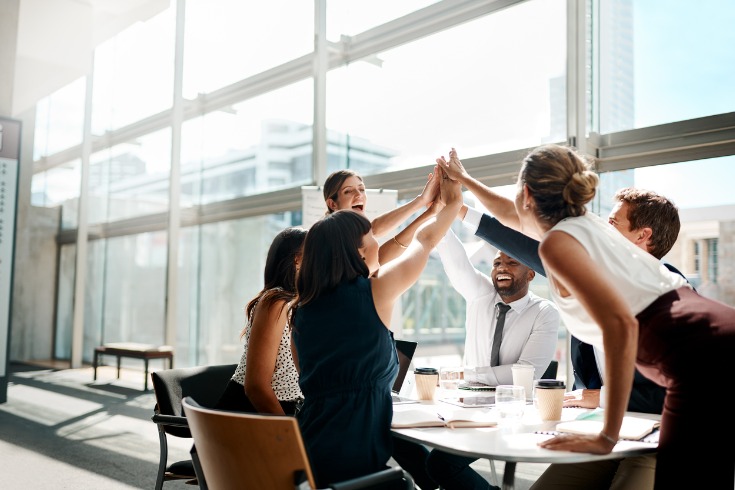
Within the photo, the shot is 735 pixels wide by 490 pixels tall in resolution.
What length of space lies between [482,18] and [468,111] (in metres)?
0.78

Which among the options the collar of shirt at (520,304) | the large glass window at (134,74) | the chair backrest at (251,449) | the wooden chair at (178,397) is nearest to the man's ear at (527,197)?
the chair backrest at (251,449)

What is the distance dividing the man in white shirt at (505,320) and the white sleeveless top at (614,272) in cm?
120

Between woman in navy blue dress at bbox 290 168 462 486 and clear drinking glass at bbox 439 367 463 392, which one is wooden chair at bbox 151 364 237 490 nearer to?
woman in navy blue dress at bbox 290 168 462 486

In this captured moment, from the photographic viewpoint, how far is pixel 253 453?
137 cm

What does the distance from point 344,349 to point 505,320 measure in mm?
1575

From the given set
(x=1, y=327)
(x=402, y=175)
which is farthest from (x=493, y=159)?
(x=1, y=327)

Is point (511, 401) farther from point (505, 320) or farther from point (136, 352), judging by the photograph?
point (136, 352)

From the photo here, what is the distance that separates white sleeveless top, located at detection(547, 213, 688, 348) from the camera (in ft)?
4.81

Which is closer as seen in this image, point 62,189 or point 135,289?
point 62,189

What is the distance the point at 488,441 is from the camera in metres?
1.57

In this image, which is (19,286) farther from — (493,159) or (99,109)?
(493,159)

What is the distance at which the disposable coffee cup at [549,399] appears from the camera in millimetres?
1846

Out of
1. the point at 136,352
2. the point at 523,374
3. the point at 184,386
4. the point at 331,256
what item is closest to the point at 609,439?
the point at 523,374

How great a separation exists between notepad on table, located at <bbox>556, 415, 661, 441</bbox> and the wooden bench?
20.9 ft
